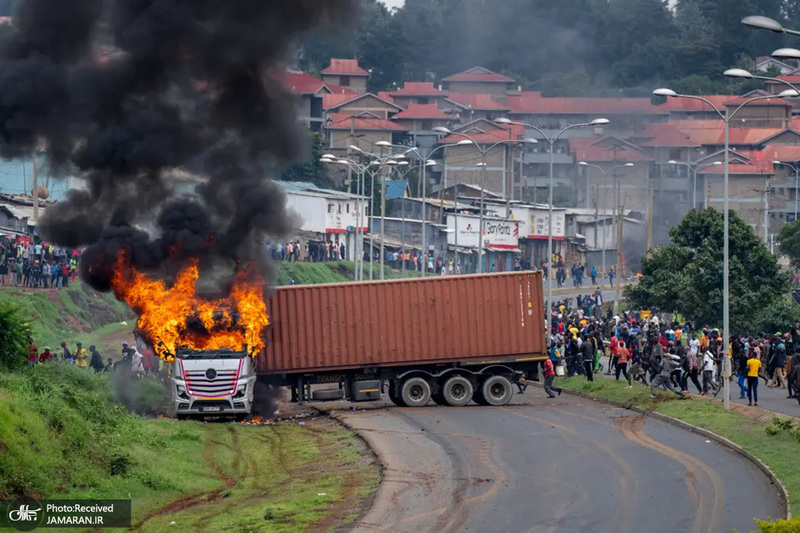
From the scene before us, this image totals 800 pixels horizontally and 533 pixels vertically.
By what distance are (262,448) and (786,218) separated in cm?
9133

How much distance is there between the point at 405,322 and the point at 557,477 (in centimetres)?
1184

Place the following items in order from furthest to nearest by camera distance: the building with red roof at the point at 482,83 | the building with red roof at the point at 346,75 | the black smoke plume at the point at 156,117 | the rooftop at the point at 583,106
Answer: the building with red roof at the point at 482,83 < the building with red roof at the point at 346,75 < the rooftop at the point at 583,106 < the black smoke plume at the point at 156,117

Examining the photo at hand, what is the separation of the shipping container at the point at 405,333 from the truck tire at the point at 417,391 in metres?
0.05

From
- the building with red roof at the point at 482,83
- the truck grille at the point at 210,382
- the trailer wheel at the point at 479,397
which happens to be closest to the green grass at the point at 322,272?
the trailer wheel at the point at 479,397

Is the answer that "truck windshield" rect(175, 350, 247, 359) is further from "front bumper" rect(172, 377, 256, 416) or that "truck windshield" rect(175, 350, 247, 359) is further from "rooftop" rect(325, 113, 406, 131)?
"rooftop" rect(325, 113, 406, 131)

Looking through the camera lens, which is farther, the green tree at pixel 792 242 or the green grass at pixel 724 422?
the green tree at pixel 792 242

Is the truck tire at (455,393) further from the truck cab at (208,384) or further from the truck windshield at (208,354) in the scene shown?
the truck windshield at (208,354)

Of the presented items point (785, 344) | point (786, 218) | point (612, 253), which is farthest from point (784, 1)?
point (785, 344)

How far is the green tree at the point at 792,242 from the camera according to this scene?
7844cm

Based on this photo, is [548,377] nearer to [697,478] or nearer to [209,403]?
[209,403]

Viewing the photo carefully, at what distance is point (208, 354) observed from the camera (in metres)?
30.4

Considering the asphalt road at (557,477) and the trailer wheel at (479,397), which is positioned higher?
the trailer wheel at (479,397)

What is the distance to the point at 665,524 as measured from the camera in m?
18.8

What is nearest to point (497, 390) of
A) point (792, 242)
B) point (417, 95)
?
point (792, 242)
